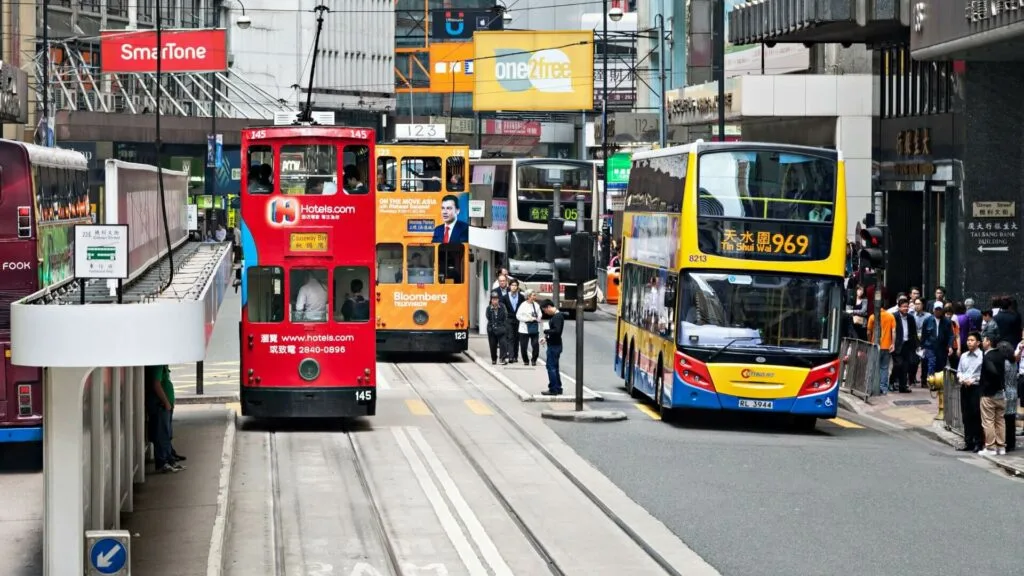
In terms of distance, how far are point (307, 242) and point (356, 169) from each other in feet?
3.83

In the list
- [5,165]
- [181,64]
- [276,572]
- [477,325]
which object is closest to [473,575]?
[276,572]

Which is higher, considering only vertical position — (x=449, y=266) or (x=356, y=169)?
(x=356, y=169)

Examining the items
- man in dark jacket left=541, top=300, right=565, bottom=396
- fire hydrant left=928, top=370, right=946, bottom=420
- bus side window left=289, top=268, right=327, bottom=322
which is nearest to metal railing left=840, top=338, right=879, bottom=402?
fire hydrant left=928, top=370, right=946, bottom=420

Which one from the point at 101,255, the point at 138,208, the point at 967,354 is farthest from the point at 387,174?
the point at 101,255

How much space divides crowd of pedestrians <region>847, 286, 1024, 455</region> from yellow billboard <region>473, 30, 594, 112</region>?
32.1 m

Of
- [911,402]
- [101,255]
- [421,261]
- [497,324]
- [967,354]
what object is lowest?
[911,402]

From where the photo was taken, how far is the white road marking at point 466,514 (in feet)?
46.7

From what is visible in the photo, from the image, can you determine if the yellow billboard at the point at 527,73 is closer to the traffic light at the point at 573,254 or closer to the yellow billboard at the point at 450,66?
the traffic light at the point at 573,254

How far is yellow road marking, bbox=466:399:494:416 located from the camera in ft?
83.1

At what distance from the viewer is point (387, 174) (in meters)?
34.0

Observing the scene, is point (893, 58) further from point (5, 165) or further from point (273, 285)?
point (5, 165)

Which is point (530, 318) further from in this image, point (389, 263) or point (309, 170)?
point (309, 170)

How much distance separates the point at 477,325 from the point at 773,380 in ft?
69.1

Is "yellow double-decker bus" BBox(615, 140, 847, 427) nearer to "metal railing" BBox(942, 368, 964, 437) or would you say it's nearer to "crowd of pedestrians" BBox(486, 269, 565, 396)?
"metal railing" BBox(942, 368, 964, 437)
